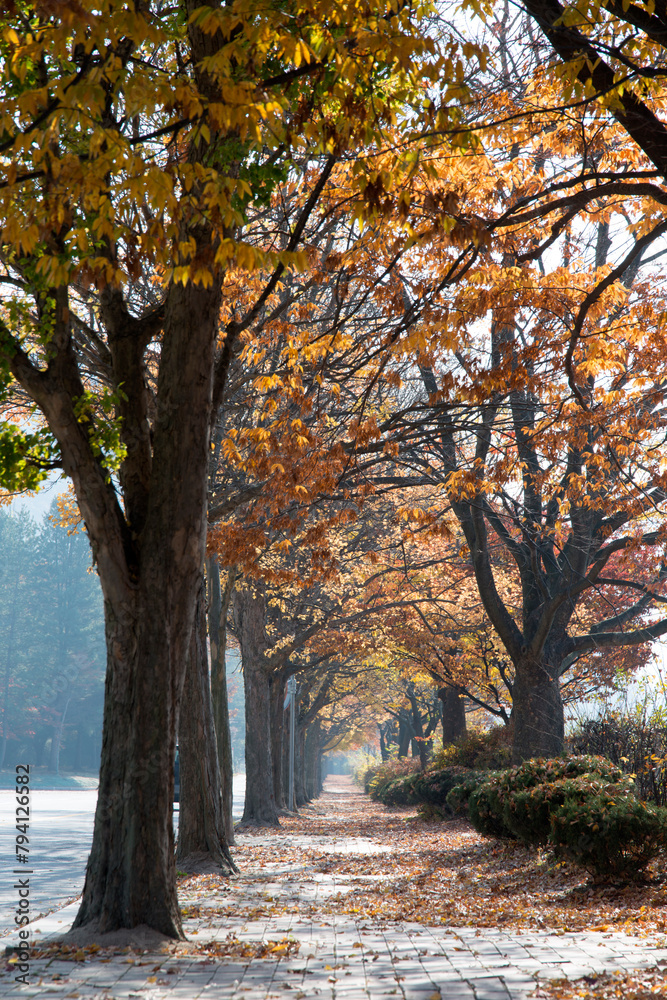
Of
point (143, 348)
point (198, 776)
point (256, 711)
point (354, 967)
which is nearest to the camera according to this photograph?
point (354, 967)

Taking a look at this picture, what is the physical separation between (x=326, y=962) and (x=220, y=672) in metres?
8.15

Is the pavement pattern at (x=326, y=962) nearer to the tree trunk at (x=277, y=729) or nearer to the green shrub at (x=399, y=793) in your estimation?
the tree trunk at (x=277, y=729)

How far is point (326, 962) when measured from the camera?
5227 millimetres

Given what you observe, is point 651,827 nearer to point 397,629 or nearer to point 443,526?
point 443,526

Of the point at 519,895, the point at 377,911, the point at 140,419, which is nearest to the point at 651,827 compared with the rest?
the point at 519,895

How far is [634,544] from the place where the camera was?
13062 millimetres

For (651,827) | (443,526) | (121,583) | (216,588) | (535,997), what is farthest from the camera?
(216,588)

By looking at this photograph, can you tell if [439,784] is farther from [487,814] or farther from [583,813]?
[583,813]

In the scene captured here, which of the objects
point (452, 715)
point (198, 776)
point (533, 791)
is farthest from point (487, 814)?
point (452, 715)

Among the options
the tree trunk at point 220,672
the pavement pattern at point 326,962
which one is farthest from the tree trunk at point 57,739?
the pavement pattern at point 326,962

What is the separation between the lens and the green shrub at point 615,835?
7910 mm

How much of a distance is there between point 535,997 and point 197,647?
5.98 m

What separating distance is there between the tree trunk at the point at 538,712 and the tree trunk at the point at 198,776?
6.71 metres

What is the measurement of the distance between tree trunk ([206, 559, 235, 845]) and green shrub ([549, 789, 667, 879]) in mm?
6371
